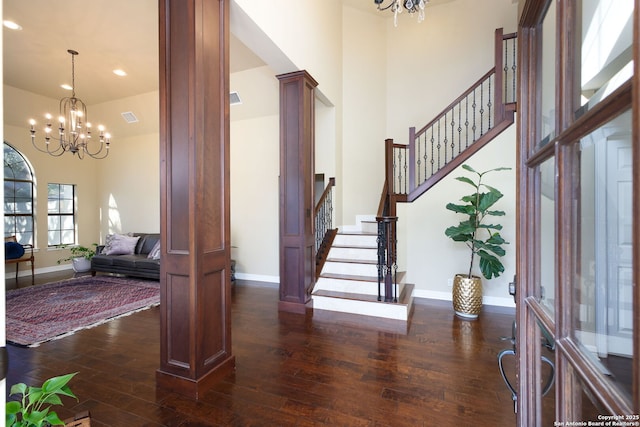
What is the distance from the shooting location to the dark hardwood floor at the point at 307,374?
1.93 metres

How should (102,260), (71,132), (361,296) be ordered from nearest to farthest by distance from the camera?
(361,296)
(71,132)
(102,260)

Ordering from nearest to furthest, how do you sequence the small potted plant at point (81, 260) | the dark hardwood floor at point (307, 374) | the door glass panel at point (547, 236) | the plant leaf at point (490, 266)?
the door glass panel at point (547, 236)
the dark hardwood floor at point (307, 374)
the plant leaf at point (490, 266)
the small potted plant at point (81, 260)

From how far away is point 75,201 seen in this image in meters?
7.31

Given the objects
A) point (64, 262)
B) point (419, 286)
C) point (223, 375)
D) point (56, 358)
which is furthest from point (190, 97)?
point (64, 262)

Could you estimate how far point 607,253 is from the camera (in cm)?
55

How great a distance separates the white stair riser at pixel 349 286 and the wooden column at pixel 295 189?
0.24 meters

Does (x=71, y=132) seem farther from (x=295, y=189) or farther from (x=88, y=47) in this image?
(x=295, y=189)

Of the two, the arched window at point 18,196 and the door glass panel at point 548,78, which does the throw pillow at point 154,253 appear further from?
the door glass panel at point 548,78

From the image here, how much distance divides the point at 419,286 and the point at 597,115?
425cm

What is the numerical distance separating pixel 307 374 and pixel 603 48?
8.33 feet

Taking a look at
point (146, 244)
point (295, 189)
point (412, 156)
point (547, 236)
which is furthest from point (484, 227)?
point (146, 244)

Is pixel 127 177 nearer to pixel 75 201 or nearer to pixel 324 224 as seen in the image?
pixel 75 201

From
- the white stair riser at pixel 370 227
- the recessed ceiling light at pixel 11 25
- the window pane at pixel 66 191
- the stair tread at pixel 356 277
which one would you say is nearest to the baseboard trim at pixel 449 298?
the stair tread at pixel 356 277

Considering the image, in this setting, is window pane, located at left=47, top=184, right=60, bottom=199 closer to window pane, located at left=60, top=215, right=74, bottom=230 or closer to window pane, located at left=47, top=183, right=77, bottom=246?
window pane, located at left=47, top=183, right=77, bottom=246
